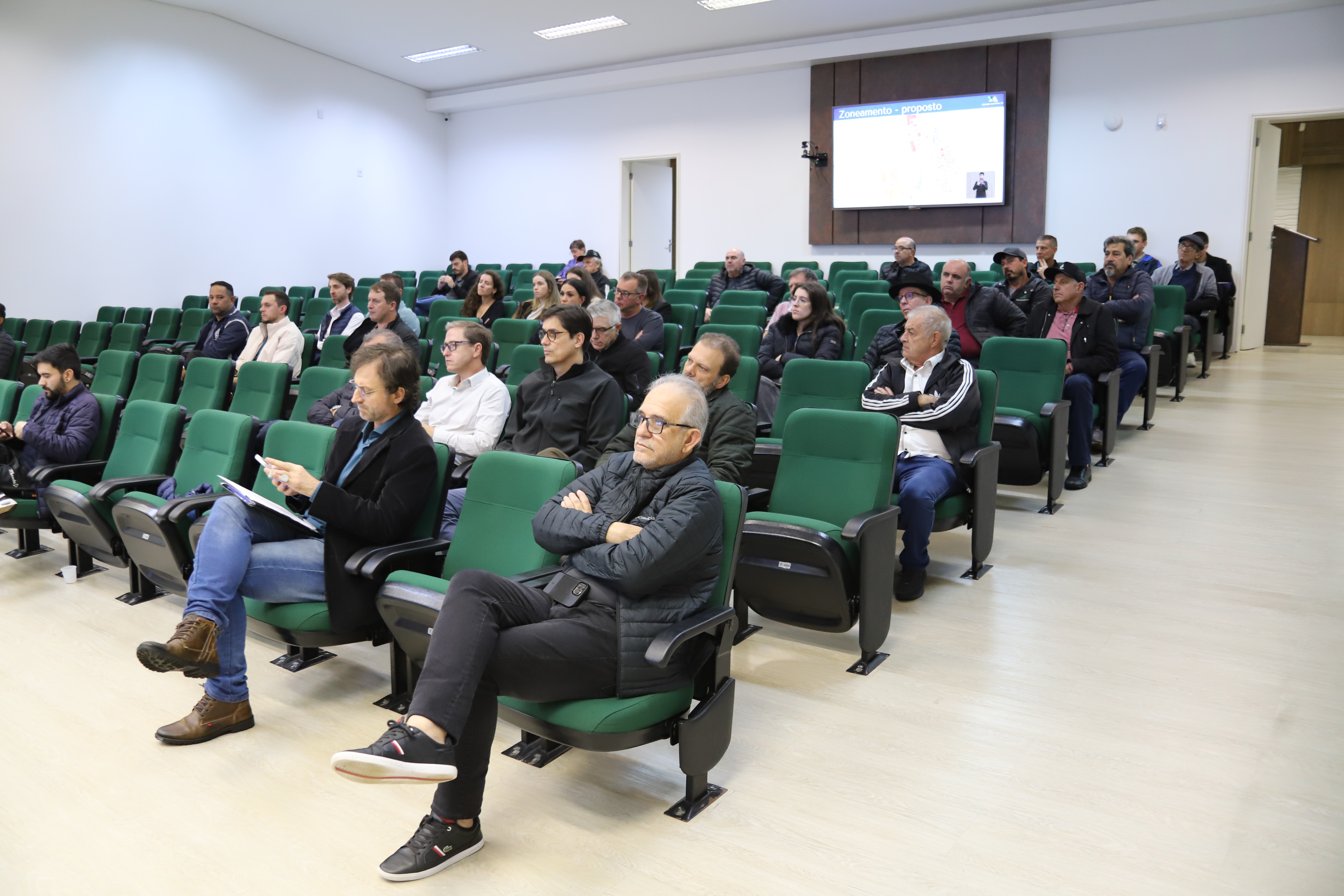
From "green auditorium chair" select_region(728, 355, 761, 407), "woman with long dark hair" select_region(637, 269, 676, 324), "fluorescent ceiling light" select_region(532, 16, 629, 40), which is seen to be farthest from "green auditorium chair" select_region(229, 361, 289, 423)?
"fluorescent ceiling light" select_region(532, 16, 629, 40)

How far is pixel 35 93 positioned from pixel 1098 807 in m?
11.7

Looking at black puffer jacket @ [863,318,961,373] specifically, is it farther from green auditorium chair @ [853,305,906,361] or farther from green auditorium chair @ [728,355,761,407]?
green auditorium chair @ [853,305,906,361]

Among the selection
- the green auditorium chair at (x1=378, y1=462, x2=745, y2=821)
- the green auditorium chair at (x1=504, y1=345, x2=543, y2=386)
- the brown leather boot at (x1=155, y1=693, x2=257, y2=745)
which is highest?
the green auditorium chair at (x1=504, y1=345, x2=543, y2=386)

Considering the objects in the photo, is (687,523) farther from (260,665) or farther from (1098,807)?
(260,665)

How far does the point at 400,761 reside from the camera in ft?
5.96

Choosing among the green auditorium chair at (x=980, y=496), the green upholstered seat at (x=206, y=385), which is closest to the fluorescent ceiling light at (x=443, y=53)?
the green upholstered seat at (x=206, y=385)

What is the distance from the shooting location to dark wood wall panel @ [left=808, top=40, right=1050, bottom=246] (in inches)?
389

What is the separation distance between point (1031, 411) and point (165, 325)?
810 centimetres

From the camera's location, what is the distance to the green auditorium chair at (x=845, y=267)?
403 inches

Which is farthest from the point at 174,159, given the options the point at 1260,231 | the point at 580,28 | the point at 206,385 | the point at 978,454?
the point at 1260,231

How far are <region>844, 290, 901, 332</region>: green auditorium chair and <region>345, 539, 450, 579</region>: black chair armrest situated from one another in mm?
4700

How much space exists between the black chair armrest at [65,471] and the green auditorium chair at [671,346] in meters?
3.08

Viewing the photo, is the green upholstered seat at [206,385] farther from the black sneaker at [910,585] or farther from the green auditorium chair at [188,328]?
the green auditorium chair at [188,328]

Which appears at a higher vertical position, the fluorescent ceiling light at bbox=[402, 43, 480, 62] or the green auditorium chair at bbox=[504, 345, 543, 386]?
the fluorescent ceiling light at bbox=[402, 43, 480, 62]
